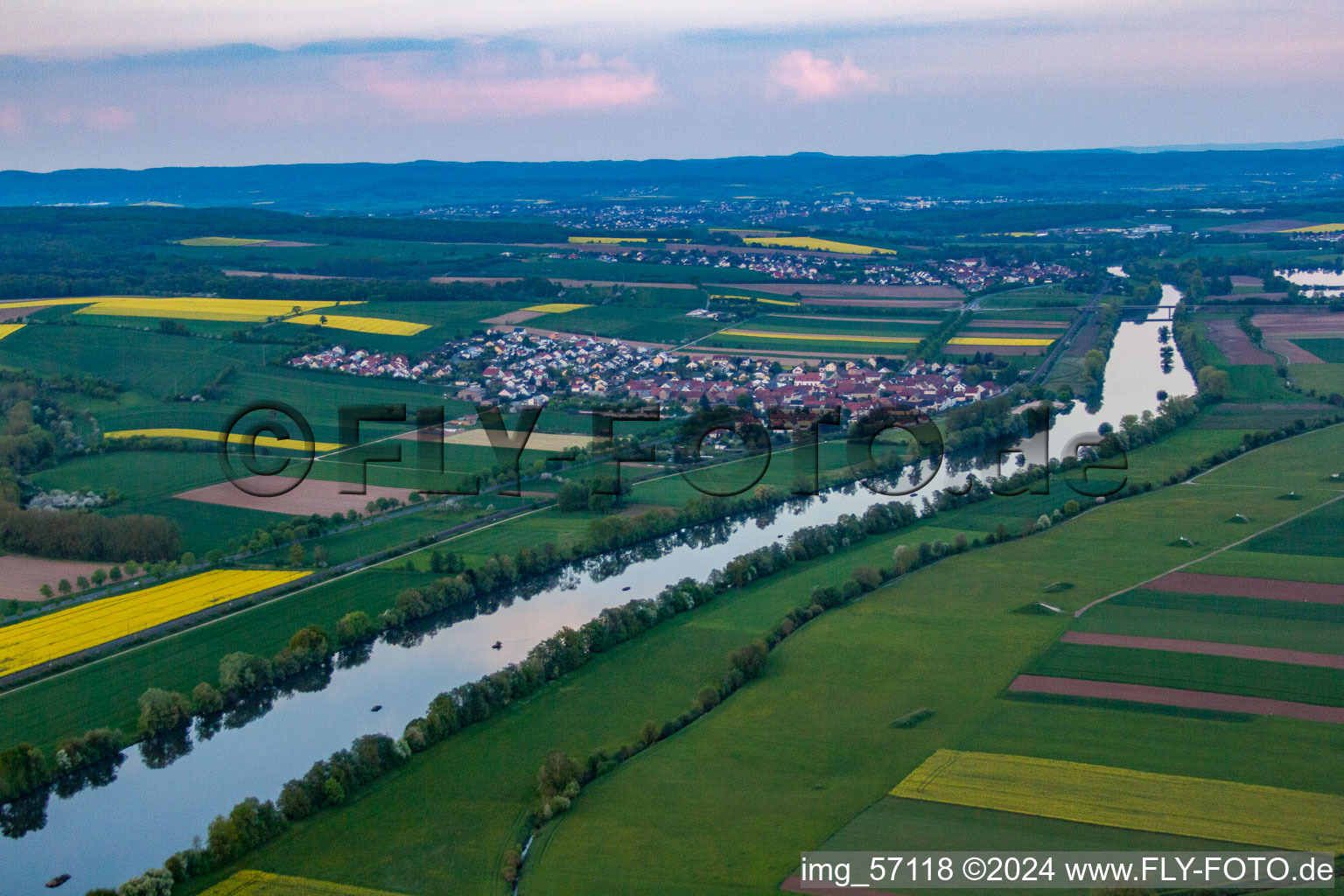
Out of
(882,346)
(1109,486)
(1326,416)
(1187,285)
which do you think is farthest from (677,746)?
(1187,285)

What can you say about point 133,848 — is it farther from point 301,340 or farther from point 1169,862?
point 301,340

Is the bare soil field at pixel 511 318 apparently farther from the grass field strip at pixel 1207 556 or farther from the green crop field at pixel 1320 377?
the grass field strip at pixel 1207 556

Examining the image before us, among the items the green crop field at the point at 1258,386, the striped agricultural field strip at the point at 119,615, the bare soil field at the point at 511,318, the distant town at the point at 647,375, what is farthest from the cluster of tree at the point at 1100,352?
the striped agricultural field strip at the point at 119,615

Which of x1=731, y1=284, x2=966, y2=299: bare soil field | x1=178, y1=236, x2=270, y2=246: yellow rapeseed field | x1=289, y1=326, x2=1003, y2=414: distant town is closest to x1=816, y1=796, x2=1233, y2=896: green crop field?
x1=289, y1=326, x2=1003, y2=414: distant town

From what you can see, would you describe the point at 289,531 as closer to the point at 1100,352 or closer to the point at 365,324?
the point at 365,324

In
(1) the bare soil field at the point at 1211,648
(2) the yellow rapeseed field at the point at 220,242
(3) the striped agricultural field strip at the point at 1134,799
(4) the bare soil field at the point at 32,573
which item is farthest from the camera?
(2) the yellow rapeseed field at the point at 220,242

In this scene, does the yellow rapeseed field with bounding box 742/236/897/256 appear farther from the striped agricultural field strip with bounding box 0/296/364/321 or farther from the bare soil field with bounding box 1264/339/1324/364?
the striped agricultural field strip with bounding box 0/296/364/321
